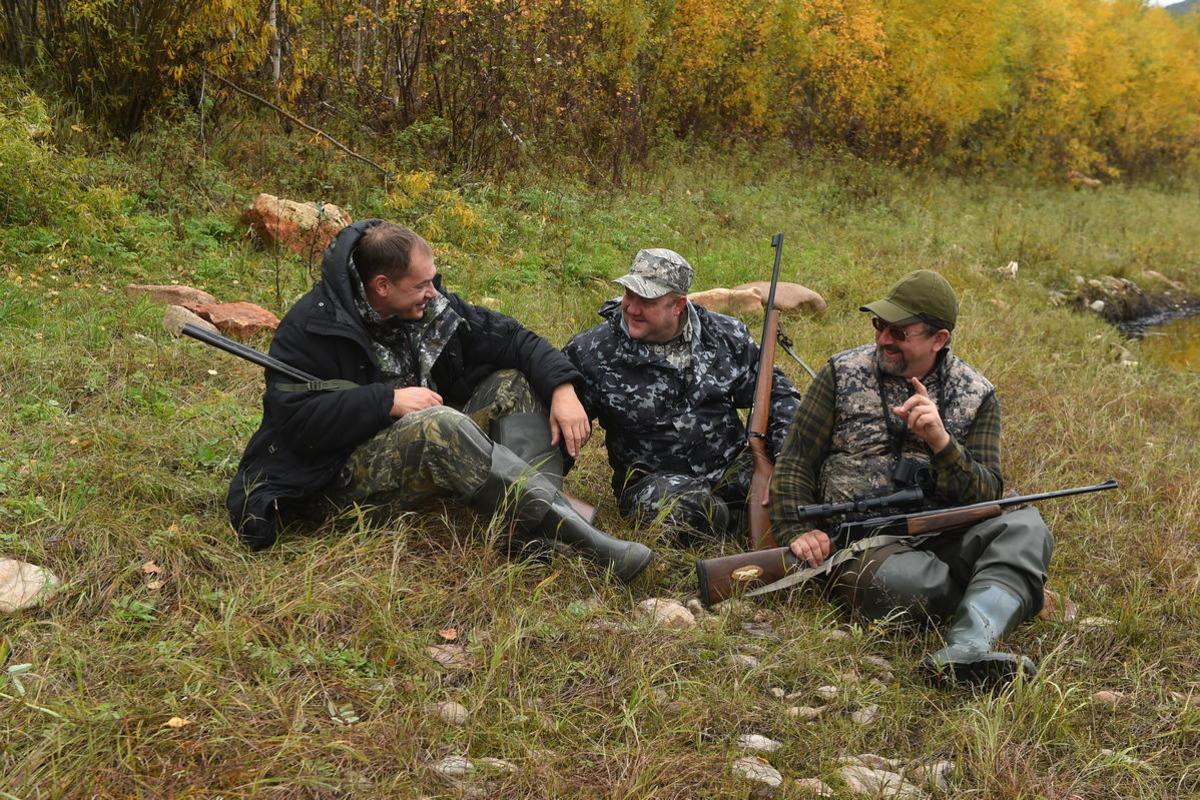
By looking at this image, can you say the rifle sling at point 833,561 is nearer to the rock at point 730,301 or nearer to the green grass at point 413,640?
the green grass at point 413,640

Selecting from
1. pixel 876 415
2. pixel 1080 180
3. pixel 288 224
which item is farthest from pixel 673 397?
pixel 1080 180

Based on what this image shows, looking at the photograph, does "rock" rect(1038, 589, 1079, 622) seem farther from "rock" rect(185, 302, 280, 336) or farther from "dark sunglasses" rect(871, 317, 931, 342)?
"rock" rect(185, 302, 280, 336)

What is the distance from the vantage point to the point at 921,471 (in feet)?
13.1

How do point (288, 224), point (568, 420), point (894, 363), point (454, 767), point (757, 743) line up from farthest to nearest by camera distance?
point (288, 224)
point (568, 420)
point (894, 363)
point (757, 743)
point (454, 767)

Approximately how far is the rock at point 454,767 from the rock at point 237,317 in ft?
12.8

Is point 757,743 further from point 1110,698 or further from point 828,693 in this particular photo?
point 1110,698

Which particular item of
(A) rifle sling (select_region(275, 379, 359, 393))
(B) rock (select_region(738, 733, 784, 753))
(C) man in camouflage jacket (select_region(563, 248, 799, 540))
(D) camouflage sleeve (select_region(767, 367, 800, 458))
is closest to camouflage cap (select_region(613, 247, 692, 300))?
(C) man in camouflage jacket (select_region(563, 248, 799, 540))

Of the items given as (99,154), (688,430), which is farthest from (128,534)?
(99,154)

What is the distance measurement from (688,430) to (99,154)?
619cm

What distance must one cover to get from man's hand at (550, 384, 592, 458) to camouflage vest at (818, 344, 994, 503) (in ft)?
3.29

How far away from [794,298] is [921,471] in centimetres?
506

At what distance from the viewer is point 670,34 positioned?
1563 centimetres

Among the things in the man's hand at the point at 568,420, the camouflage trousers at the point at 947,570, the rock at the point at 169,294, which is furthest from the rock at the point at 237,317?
the camouflage trousers at the point at 947,570

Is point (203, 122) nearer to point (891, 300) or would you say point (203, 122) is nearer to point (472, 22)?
point (472, 22)
